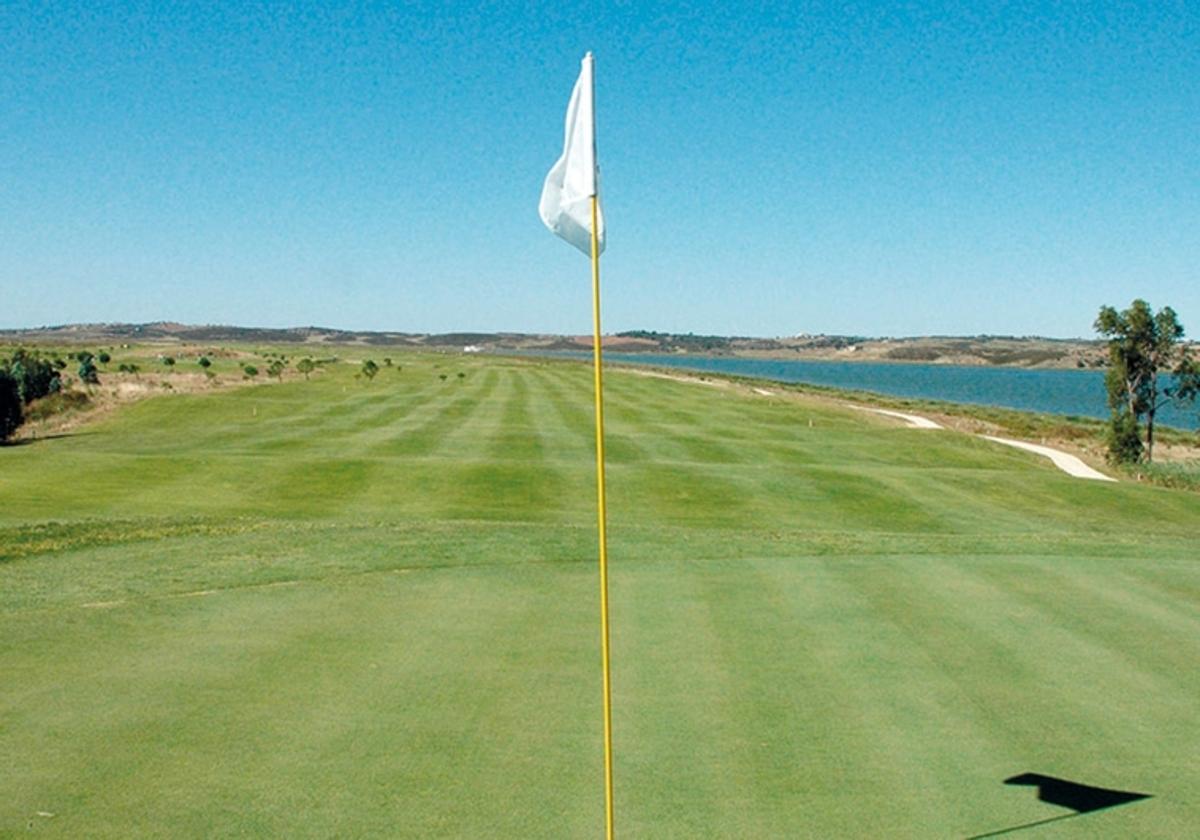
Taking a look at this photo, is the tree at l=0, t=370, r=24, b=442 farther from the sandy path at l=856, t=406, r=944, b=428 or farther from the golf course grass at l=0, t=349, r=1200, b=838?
the sandy path at l=856, t=406, r=944, b=428

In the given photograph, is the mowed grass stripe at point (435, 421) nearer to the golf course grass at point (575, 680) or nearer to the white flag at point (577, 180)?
the golf course grass at point (575, 680)

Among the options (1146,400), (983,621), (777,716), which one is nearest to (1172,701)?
(983,621)

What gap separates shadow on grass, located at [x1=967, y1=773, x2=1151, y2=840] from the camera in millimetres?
5707

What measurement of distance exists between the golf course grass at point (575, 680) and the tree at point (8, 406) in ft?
95.5

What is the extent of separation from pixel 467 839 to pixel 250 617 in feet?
15.9

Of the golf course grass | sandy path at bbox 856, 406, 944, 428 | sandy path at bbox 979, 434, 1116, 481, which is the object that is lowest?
sandy path at bbox 979, 434, 1116, 481

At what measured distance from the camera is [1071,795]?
587cm

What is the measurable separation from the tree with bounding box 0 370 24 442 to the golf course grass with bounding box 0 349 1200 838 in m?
29.1

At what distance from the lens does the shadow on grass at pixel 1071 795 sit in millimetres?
5707

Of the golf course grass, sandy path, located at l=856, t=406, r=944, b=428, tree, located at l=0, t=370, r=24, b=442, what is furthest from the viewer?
sandy path, located at l=856, t=406, r=944, b=428

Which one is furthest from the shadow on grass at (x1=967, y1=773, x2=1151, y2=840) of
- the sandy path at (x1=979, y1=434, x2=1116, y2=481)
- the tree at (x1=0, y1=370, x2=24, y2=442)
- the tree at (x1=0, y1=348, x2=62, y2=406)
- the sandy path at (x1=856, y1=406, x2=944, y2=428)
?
the tree at (x1=0, y1=348, x2=62, y2=406)

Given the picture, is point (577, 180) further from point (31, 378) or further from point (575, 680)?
point (31, 378)

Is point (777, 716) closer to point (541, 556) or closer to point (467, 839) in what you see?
point (467, 839)

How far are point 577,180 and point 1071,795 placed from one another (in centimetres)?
457
